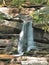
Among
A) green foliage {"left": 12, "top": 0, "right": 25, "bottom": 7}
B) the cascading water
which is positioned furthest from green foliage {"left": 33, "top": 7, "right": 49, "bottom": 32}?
green foliage {"left": 12, "top": 0, "right": 25, "bottom": 7}

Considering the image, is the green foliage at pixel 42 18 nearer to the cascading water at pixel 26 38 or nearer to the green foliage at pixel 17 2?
the cascading water at pixel 26 38

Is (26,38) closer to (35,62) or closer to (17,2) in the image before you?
(35,62)

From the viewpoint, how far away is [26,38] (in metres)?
12.2

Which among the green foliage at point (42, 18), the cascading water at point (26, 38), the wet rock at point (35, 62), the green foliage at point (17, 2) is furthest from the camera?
the green foliage at point (17, 2)

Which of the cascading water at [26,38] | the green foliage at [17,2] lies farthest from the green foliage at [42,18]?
the green foliage at [17,2]

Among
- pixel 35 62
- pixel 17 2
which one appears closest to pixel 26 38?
pixel 35 62

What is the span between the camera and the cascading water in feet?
39.0

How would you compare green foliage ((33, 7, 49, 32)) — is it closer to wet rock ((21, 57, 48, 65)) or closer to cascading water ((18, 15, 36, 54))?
cascading water ((18, 15, 36, 54))

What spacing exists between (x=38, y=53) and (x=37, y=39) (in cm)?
178

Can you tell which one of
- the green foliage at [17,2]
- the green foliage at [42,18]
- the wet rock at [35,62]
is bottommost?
the wet rock at [35,62]

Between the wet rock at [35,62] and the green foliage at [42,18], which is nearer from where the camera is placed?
the wet rock at [35,62]

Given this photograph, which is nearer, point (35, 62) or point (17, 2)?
point (35, 62)

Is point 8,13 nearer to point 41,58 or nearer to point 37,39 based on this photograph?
point 37,39

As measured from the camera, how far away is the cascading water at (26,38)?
11.9 m
